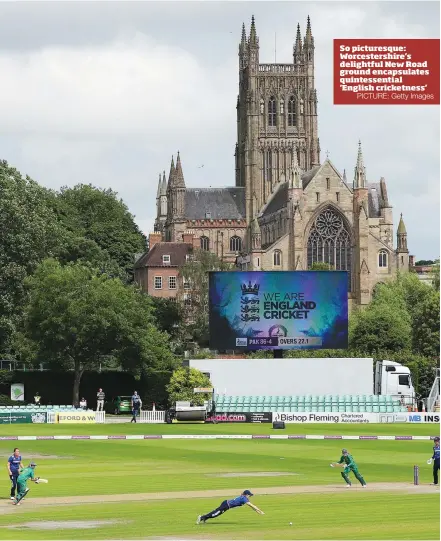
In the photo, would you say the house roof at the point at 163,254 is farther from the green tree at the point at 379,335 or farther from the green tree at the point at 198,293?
the green tree at the point at 379,335

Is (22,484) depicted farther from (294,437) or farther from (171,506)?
(294,437)

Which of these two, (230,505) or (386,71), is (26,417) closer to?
(230,505)

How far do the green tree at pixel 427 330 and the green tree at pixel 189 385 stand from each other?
115 ft

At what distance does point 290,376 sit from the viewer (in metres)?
87.9

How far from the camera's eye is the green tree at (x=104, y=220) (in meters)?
176

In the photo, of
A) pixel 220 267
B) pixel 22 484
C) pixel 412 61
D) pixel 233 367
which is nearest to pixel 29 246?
pixel 233 367

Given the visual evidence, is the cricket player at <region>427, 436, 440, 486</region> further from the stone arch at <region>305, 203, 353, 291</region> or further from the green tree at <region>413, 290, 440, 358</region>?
the stone arch at <region>305, 203, 353, 291</region>

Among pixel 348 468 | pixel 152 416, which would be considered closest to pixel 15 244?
pixel 152 416

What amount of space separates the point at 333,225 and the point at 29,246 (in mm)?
85429

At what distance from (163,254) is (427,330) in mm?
74766

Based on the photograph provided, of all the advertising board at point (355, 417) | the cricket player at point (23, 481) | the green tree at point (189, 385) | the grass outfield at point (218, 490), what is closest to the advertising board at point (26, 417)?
the green tree at point (189, 385)

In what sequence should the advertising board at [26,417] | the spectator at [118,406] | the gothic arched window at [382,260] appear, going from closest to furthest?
the advertising board at [26,417] < the spectator at [118,406] < the gothic arched window at [382,260]

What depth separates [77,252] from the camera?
156125mm

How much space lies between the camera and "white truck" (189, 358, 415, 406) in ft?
287
